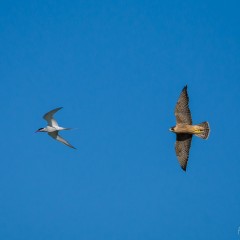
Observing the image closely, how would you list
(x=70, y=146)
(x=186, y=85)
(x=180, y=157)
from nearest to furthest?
(x=186, y=85) → (x=180, y=157) → (x=70, y=146)

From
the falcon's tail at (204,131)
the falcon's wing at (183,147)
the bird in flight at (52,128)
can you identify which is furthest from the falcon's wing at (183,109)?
Result: the bird in flight at (52,128)

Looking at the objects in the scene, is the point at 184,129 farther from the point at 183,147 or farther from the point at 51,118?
the point at 51,118

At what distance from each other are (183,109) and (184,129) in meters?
0.81

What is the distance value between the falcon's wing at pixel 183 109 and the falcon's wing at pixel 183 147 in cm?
87

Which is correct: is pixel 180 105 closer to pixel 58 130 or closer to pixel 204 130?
pixel 204 130

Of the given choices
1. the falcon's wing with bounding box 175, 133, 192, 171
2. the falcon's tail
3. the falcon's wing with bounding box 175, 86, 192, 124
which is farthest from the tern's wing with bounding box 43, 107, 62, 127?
the falcon's tail

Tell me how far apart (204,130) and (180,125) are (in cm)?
89

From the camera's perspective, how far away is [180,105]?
22562 mm

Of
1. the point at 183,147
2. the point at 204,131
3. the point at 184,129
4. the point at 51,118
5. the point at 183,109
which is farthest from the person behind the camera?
the point at 51,118

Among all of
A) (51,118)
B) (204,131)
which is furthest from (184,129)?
(51,118)

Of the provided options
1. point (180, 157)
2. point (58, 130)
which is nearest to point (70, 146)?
point (58, 130)

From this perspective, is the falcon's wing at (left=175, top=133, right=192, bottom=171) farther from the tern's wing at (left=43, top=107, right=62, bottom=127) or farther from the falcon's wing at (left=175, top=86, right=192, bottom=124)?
the tern's wing at (left=43, top=107, right=62, bottom=127)

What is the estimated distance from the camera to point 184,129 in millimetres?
23016

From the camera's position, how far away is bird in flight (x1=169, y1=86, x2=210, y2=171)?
2255 cm
